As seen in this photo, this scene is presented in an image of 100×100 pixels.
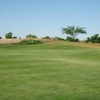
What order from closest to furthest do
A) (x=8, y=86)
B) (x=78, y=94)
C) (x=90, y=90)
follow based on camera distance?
(x=78, y=94)
(x=90, y=90)
(x=8, y=86)

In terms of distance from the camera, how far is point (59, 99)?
410 centimetres

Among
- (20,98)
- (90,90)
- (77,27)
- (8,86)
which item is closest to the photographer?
(20,98)

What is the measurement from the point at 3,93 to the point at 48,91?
3.43 feet

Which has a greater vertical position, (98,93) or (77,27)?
(77,27)

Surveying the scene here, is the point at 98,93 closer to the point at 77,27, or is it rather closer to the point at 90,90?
the point at 90,90

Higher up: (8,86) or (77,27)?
(77,27)

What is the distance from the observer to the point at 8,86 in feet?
16.5

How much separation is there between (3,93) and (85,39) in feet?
193

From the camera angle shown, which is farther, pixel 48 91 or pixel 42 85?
pixel 42 85

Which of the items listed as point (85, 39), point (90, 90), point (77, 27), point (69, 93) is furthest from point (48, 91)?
point (77, 27)

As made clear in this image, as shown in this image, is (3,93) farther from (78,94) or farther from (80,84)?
(80,84)

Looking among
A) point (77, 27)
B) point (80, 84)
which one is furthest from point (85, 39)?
point (80, 84)

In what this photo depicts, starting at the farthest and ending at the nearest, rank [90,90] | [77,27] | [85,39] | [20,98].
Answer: [77,27]
[85,39]
[90,90]
[20,98]

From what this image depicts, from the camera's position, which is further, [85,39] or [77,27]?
[77,27]
